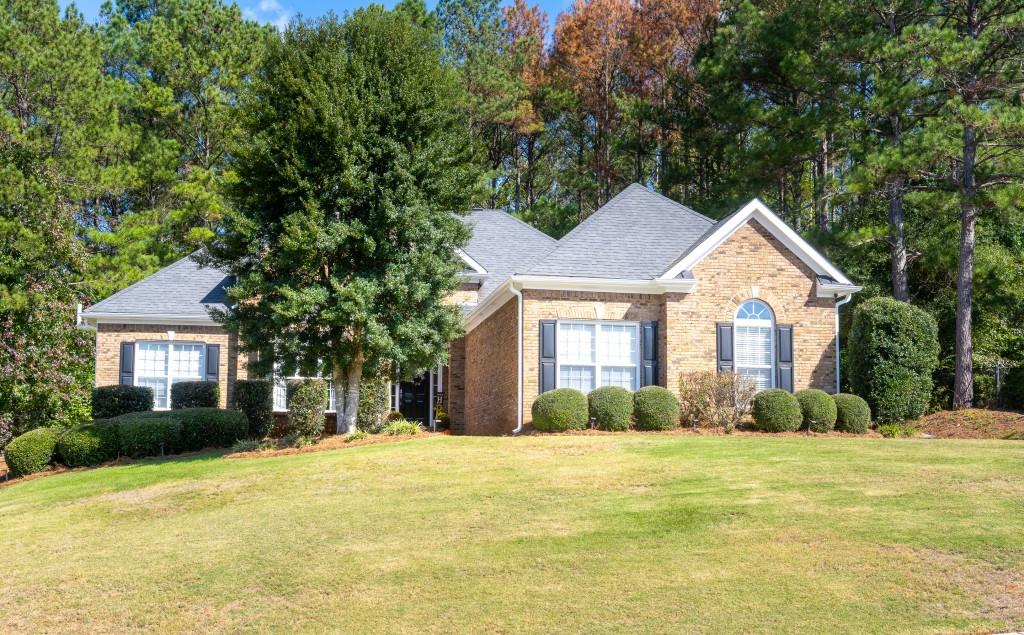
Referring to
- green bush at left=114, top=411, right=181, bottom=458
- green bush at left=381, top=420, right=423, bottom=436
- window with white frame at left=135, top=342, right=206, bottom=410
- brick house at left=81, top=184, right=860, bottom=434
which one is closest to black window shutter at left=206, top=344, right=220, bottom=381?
window with white frame at left=135, top=342, right=206, bottom=410

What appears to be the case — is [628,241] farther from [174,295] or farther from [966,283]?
[174,295]

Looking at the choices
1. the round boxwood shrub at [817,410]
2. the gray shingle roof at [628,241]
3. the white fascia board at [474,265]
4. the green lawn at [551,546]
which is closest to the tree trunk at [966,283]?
the round boxwood shrub at [817,410]

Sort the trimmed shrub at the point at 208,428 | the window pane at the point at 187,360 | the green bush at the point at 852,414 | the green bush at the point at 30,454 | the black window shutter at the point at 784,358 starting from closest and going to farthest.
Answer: the green bush at the point at 30,454 < the green bush at the point at 852,414 < the black window shutter at the point at 784,358 < the trimmed shrub at the point at 208,428 < the window pane at the point at 187,360

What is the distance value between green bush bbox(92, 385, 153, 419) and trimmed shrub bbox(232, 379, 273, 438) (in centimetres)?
229

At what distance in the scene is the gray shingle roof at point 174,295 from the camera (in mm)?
25703

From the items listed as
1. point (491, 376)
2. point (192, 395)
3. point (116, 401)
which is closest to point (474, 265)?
point (491, 376)

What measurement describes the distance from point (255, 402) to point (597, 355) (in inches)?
373

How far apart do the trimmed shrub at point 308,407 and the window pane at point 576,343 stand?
601 cm

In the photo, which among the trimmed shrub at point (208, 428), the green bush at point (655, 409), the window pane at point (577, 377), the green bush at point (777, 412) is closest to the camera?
the green bush at point (655, 409)

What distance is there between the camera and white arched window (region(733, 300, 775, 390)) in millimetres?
20312

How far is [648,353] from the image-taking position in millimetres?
20031

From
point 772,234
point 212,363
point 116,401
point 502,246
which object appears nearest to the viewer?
point 772,234

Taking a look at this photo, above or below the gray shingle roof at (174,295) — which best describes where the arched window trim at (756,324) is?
below

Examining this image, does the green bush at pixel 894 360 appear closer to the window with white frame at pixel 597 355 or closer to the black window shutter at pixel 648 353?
the black window shutter at pixel 648 353
